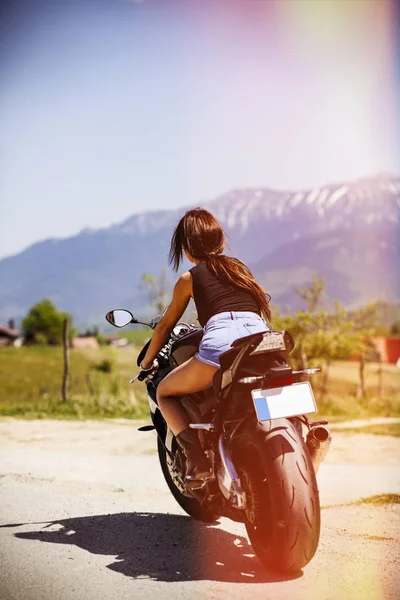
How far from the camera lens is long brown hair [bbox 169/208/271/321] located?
4297mm

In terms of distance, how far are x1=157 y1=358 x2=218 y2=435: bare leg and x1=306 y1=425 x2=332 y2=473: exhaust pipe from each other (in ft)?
2.07

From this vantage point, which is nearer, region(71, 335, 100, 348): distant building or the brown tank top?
the brown tank top

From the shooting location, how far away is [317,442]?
4.13 metres

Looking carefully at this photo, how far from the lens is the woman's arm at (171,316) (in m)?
4.32

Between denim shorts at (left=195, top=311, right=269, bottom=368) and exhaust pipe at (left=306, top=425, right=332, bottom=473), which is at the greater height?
denim shorts at (left=195, top=311, right=269, bottom=368)

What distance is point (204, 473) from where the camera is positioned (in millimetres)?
4211

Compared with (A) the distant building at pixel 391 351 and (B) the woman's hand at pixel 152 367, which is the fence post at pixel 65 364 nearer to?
(B) the woman's hand at pixel 152 367

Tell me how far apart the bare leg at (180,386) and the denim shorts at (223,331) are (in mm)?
60

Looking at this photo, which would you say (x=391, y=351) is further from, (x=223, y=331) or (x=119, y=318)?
(x=223, y=331)

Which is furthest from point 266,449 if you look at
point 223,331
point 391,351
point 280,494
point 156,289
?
point 391,351

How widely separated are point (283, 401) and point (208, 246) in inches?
43.4

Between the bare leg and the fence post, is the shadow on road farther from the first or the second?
the fence post

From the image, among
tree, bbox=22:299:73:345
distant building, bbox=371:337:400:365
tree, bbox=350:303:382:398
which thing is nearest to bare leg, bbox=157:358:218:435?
tree, bbox=350:303:382:398

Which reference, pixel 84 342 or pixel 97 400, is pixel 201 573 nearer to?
pixel 97 400
